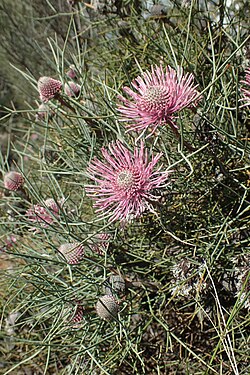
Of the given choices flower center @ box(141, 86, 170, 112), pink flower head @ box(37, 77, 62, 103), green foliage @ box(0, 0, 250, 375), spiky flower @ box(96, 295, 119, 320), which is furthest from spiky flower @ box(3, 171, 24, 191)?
flower center @ box(141, 86, 170, 112)

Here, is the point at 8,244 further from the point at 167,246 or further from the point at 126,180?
the point at 126,180

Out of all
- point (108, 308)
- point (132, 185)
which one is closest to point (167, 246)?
point (108, 308)

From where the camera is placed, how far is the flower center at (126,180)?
75 centimetres

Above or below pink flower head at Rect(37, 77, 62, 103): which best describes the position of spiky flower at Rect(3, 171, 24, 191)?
below

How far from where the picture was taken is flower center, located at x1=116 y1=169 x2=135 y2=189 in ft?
2.46

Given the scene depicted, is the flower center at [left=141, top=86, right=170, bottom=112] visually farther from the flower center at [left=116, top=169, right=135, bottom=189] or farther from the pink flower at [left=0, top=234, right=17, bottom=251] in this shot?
the pink flower at [left=0, top=234, right=17, bottom=251]

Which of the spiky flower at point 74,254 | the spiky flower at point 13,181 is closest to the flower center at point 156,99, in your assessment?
the spiky flower at point 74,254

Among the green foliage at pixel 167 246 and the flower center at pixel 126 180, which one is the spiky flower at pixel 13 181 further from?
the flower center at pixel 126 180

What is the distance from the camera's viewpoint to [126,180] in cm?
75

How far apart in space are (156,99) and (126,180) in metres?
0.12

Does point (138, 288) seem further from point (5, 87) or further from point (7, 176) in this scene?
point (5, 87)

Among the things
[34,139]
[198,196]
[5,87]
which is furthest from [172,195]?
[5,87]

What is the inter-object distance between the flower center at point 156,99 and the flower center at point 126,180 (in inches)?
3.7

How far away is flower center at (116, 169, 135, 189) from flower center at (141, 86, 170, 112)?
9 cm
